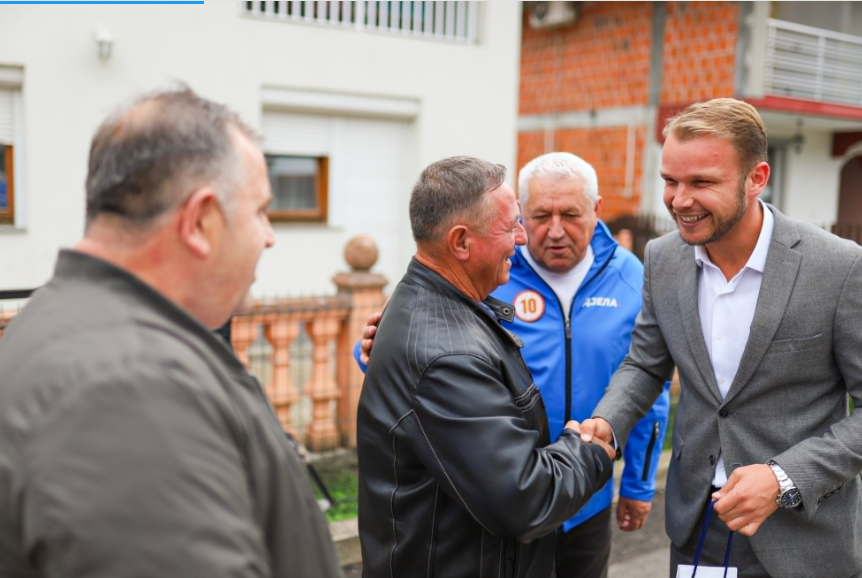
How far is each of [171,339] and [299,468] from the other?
0.33 meters

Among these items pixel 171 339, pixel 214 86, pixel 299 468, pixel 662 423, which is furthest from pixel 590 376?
pixel 214 86

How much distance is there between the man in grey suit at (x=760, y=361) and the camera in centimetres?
209

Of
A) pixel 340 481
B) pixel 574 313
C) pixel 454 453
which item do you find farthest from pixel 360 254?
pixel 454 453

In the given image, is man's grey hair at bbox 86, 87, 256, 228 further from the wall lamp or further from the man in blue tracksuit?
the wall lamp

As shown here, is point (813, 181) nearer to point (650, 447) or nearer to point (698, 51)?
point (698, 51)

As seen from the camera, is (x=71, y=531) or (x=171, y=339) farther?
(x=171, y=339)

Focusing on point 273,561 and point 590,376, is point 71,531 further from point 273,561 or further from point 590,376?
point 590,376

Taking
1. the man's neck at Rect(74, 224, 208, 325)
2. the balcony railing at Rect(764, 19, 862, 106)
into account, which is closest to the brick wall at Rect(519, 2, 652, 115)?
the balcony railing at Rect(764, 19, 862, 106)

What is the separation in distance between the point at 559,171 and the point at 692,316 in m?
0.87

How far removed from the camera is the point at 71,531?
3.01ft

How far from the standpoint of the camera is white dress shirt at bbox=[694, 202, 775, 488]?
2273mm

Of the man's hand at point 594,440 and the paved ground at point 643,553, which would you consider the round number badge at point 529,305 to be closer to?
the man's hand at point 594,440

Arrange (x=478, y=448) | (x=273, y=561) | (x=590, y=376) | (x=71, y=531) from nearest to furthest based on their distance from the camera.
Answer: (x=71, y=531), (x=273, y=561), (x=478, y=448), (x=590, y=376)

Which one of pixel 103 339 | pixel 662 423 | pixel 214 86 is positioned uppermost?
pixel 214 86
